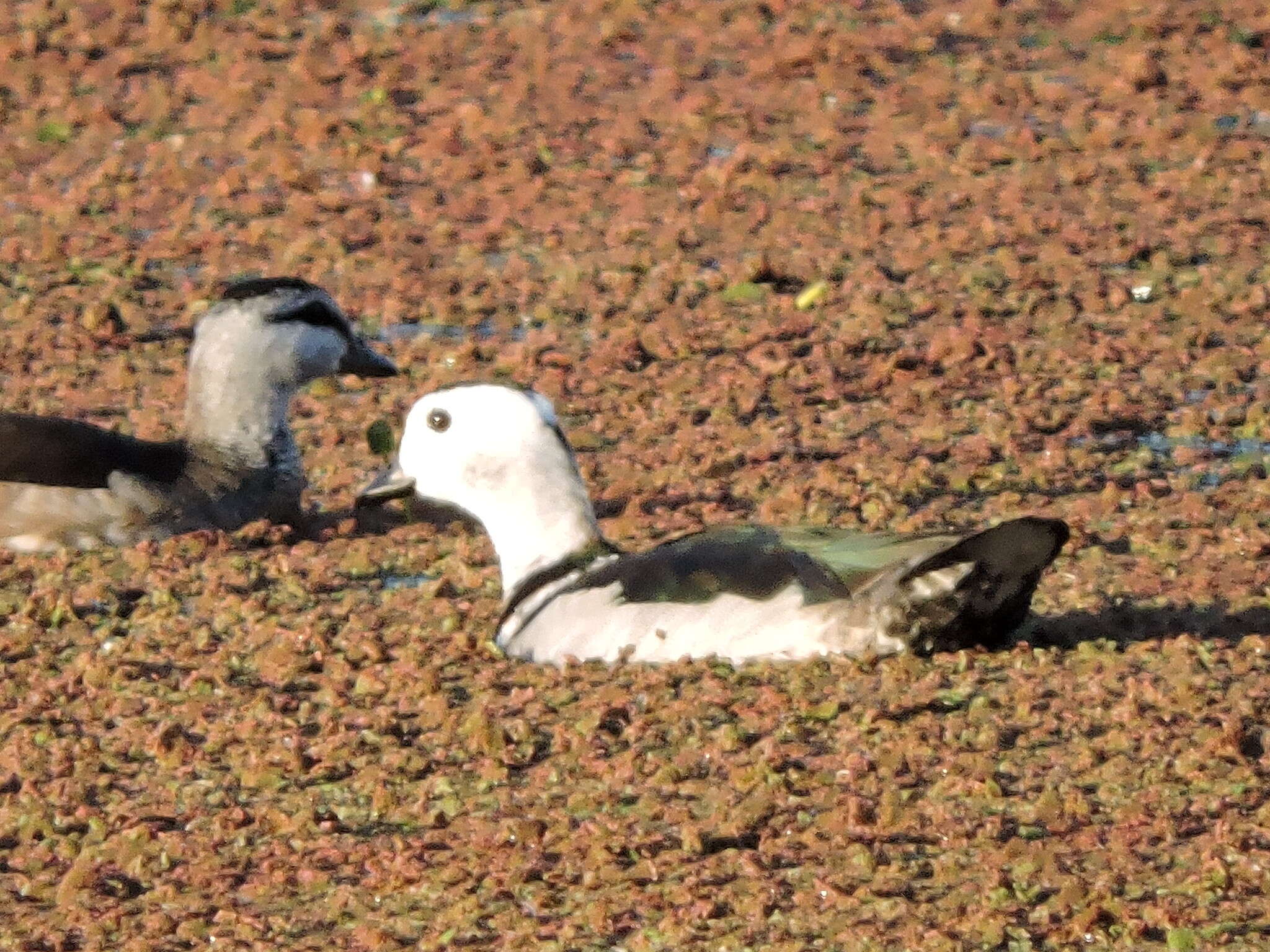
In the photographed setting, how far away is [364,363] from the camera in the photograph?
35.7ft

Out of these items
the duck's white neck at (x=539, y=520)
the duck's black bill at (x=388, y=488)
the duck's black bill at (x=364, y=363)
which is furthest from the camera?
the duck's black bill at (x=364, y=363)

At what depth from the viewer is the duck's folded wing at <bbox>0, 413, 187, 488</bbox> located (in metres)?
9.56

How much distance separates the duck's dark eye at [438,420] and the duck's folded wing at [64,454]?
138 centimetres

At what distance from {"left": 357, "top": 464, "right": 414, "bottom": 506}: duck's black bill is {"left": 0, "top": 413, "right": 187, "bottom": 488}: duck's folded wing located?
986mm

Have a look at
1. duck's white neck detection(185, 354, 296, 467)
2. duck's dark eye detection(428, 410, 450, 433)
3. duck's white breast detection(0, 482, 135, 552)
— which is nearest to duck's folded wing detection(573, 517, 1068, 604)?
duck's dark eye detection(428, 410, 450, 433)

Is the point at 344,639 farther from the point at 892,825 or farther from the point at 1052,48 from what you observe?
the point at 1052,48

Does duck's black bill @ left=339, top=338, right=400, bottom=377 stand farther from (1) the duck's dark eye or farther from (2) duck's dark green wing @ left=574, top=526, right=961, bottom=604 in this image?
Answer: (2) duck's dark green wing @ left=574, top=526, right=961, bottom=604

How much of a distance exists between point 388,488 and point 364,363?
1799mm

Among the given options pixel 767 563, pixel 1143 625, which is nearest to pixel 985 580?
pixel 767 563

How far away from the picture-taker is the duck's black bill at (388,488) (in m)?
9.14

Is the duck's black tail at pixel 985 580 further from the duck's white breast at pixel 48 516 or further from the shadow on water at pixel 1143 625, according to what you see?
the duck's white breast at pixel 48 516

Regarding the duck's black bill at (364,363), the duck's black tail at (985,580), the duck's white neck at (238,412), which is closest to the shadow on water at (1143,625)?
the duck's black tail at (985,580)

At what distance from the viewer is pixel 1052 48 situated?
1560 cm

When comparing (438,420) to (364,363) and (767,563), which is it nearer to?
(767,563)
